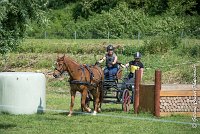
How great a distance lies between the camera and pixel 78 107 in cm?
2019

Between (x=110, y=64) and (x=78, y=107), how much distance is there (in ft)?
7.44

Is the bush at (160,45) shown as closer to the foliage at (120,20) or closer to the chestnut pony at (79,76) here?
the foliage at (120,20)

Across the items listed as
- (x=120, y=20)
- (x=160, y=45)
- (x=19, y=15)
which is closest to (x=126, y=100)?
(x=19, y=15)

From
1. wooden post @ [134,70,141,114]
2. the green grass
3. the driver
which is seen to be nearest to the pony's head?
the driver

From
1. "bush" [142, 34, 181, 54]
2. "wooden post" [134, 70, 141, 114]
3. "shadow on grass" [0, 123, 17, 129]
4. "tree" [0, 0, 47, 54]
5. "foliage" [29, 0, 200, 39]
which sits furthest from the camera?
"foliage" [29, 0, 200, 39]

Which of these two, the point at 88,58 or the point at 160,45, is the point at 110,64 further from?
the point at 160,45

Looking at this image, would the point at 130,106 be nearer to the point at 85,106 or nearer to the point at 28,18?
the point at 85,106

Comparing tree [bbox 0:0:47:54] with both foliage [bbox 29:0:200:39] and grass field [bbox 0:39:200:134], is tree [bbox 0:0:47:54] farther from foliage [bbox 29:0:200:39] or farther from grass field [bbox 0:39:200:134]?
foliage [bbox 29:0:200:39]

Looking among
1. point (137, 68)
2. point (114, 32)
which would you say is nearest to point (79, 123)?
point (137, 68)

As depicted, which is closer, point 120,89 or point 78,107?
point 120,89

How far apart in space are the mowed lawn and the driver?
3.82ft

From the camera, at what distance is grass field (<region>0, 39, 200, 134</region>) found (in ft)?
47.4

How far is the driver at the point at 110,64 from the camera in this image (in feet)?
61.3

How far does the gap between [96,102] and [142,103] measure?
52.2 inches
